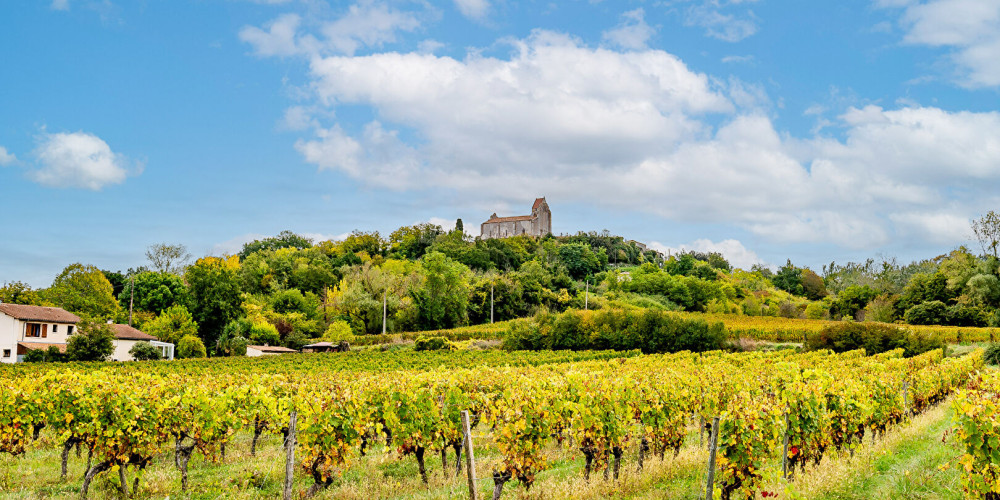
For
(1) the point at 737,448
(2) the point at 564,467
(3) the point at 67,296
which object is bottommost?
(2) the point at 564,467

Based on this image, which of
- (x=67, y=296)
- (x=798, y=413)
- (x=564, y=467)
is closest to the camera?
(x=798, y=413)

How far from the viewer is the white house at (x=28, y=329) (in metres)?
44.8

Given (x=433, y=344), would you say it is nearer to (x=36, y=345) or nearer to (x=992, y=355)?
(x=36, y=345)

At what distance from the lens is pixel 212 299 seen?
195ft

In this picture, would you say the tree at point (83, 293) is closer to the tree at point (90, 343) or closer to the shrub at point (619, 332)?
the tree at point (90, 343)

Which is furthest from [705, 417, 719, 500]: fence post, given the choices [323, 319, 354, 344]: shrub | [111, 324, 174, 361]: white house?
[323, 319, 354, 344]: shrub

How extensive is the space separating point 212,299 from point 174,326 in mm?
3935

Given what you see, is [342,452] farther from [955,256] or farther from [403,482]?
[955,256]

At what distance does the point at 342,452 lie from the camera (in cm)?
1095

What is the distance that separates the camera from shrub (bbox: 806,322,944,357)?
3834cm

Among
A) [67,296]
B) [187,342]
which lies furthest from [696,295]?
[67,296]

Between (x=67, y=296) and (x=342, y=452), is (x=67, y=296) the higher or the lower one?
the higher one

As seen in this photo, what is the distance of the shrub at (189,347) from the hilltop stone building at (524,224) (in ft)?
317

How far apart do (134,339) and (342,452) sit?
4872 cm
